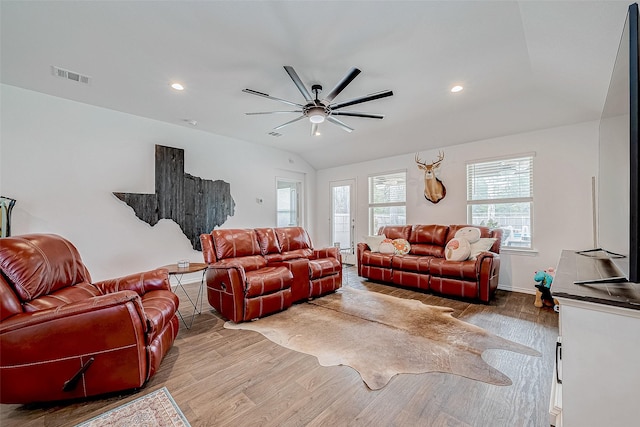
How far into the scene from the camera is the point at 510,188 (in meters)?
4.30

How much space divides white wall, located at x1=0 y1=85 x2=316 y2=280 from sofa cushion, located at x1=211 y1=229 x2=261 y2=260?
64.2 inches

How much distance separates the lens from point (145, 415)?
5.26 feet

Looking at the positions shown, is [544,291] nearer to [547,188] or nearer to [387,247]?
[547,188]

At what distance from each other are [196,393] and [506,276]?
4.62 meters

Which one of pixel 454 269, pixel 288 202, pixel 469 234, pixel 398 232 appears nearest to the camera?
pixel 454 269

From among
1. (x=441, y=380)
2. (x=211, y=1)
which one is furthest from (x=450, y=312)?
(x=211, y=1)

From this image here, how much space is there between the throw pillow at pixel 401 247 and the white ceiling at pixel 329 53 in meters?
2.22

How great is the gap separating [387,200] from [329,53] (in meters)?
3.90

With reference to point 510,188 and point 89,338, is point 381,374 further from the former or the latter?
point 510,188

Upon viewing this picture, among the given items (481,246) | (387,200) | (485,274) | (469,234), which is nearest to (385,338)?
(485,274)

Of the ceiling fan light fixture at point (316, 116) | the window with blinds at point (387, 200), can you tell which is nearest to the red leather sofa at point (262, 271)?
the ceiling fan light fixture at point (316, 116)

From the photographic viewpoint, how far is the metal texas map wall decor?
434cm

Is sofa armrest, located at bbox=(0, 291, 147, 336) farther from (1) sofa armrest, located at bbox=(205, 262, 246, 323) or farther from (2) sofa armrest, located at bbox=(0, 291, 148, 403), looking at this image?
(1) sofa armrest, located at bbox=(205, 262, 246, 323)

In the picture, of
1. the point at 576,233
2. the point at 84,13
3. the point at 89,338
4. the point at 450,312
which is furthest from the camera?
the point at 576,233
